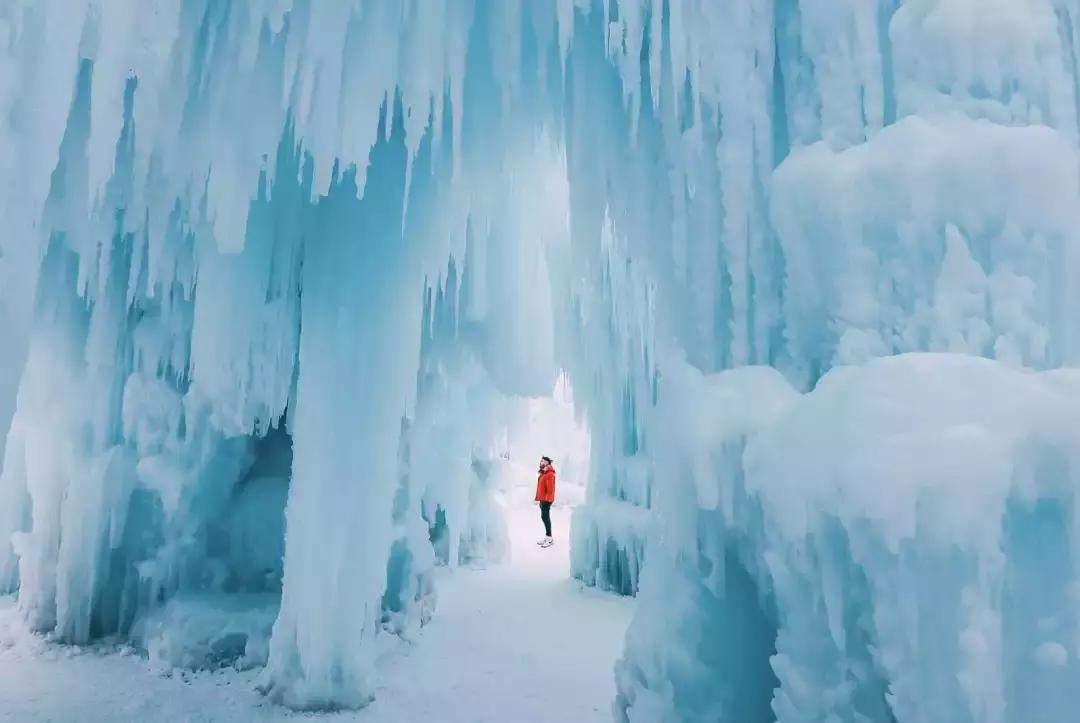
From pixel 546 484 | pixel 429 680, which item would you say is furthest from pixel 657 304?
pixel 546 484

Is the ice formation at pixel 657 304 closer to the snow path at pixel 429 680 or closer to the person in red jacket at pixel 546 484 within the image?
the snow path at pixel 429 680

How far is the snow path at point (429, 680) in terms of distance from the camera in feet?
16.9

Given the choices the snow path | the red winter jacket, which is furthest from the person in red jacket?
the snow path

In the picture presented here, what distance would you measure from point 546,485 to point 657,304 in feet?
32.1

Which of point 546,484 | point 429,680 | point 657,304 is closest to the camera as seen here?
point 657,304

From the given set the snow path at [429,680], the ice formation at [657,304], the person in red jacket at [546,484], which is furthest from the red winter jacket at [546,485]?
the ice formation at [657,304]

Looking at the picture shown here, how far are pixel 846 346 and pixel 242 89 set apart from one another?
398cm

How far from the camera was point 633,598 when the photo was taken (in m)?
9.54

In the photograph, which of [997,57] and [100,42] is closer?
[997,57]

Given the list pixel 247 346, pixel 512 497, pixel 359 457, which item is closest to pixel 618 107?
pixel 359 457

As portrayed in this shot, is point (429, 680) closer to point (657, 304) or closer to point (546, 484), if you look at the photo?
point (657, 304)

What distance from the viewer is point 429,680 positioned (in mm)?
5984

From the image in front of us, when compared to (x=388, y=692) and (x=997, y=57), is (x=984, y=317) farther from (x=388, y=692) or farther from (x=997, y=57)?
(x=388, y=692)

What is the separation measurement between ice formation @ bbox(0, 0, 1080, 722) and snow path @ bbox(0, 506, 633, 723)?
38 centimetres
